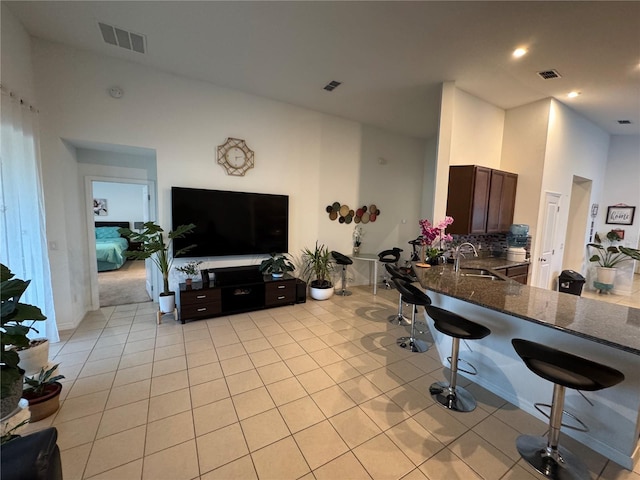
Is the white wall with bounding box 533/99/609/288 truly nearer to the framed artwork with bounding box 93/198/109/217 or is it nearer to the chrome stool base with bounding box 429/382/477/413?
the chrome stool base with bounding box 429/382/477/413

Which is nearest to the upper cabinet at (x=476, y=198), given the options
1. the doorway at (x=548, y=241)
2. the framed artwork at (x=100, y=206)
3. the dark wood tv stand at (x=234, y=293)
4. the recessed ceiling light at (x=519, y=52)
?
the doorway at (x=548, y=241)

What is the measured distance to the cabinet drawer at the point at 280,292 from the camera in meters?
4.28

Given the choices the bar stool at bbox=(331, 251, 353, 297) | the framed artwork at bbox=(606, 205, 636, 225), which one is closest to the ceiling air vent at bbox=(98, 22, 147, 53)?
the bar stool at bbox=(331, 251, 353, 297)

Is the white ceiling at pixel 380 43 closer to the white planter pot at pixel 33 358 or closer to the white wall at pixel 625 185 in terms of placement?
the white wall at pixel 625 185

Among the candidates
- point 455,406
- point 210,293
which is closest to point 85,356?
point 210,293

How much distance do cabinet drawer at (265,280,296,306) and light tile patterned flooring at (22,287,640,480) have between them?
2.98ft

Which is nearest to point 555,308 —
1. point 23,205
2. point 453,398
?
point 453,398

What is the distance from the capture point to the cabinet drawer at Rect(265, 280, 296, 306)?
4.28 m

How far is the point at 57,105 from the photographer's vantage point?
323 centimetres

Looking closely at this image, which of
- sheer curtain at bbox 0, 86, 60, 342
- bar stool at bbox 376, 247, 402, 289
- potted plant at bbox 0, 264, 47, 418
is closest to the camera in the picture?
potted plant at bbox 0, 264, 47, 418

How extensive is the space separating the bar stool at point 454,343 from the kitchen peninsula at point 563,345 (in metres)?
0.18

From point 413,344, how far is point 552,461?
60.1 inches

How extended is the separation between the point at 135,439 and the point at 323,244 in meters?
3.96

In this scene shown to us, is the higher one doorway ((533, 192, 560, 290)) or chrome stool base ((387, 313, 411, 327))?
doorway ((533, 192, 560, 290))
